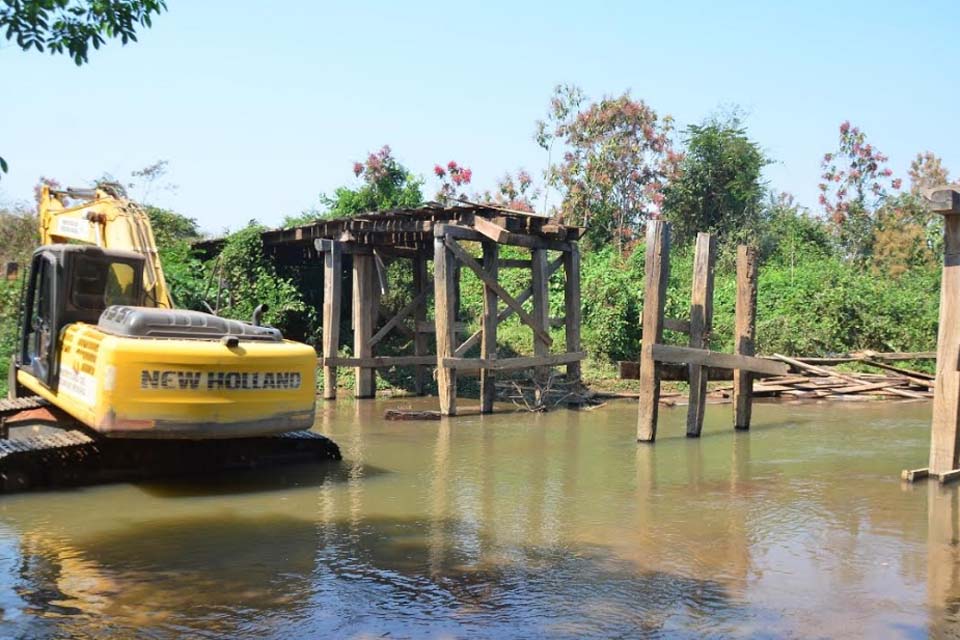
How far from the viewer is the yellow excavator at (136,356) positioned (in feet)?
27.0

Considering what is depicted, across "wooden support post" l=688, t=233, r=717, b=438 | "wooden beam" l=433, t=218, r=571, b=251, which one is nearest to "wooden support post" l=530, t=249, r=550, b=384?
"wooden beam" l=433, t=218, r=571, b=251

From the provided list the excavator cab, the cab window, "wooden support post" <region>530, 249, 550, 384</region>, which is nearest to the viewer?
the excavator cab

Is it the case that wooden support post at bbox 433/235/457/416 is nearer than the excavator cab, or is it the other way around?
the excavator cab

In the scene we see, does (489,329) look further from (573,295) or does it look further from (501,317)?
(573,295)

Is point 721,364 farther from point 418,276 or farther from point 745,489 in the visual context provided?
point 418,276

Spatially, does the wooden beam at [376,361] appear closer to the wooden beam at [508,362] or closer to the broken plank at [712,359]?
the wooden beam at [508,362]

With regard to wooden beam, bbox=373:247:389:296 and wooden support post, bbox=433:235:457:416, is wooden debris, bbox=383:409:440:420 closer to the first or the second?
wooden support post, bbox=433:235:457:416

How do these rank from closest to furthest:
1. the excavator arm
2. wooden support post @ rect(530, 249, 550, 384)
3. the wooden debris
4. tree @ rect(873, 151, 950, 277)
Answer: the excavator arm
the wooden debris
wooden support post @ rect(530, 249, 550, 384)
tree @ rect(873, 151, 950, 277)

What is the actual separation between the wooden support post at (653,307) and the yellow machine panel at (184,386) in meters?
4.36

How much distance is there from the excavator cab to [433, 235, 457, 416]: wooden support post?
5.12 m

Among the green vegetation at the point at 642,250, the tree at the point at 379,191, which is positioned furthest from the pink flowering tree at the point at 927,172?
the tree at the point at 379,191

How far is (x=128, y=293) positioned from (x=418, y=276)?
897 centimetres

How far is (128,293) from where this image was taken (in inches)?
407

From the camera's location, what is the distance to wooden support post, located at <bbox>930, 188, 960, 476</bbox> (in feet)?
28.4
